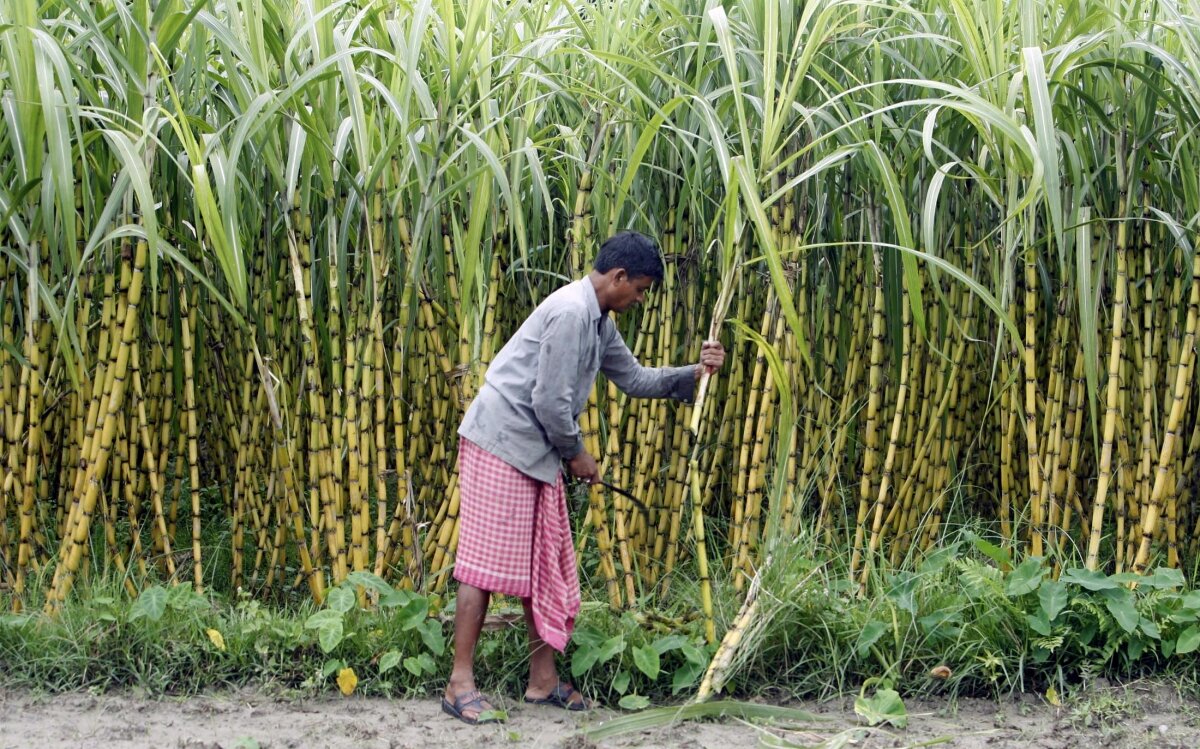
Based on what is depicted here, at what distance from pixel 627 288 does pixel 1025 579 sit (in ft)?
3.58

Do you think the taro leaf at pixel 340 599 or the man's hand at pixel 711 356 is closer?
the man's hand at pixel 711 356

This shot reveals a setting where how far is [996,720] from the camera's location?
248 centimetres

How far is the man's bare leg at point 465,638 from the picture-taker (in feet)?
8.20

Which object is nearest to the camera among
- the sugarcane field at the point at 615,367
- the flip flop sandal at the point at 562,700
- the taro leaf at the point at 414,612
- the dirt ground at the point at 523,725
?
the dirt ground at the point at 523,725

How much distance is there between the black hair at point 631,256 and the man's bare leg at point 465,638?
74 centimetres

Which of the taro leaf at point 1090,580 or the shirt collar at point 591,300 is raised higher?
the shirt collar at point 591,300

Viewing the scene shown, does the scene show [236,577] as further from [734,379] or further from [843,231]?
[843,231]

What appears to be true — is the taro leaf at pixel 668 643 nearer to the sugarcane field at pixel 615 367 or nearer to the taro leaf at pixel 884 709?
the sugarcane field at pixel 615 367

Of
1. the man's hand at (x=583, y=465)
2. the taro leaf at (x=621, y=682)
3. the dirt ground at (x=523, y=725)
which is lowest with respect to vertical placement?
the dirt ground at (x=523, y=725)

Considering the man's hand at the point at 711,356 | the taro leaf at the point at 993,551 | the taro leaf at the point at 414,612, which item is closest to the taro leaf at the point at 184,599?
the taro leaf at the point at 414,612

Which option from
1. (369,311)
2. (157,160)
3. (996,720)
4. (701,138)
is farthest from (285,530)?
(996,720)

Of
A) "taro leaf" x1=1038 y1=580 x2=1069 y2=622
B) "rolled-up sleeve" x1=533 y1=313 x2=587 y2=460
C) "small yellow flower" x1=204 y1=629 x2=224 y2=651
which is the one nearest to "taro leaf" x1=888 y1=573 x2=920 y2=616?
"taro leaf" x1=1038 y1=580 x2=1069 y2=622

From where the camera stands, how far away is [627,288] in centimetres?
245

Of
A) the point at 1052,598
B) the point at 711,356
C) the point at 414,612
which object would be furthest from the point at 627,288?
the point at 1052,598
